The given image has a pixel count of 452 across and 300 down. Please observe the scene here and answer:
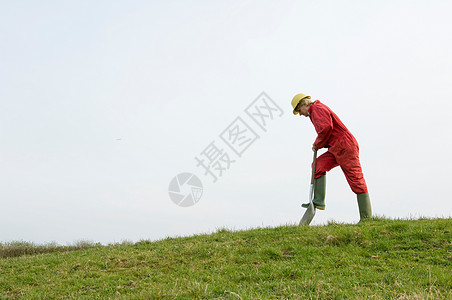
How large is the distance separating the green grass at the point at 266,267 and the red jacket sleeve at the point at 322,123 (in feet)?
5.95

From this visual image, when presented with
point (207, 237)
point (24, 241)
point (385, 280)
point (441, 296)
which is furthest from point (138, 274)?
point (24, 241)

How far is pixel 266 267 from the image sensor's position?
6.37m

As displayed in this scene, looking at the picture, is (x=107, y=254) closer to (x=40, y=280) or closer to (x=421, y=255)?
(x=40, y=280)

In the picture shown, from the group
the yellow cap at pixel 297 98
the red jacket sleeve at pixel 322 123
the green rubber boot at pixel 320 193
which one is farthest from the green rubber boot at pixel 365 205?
the yellow cap at pixel 297 98

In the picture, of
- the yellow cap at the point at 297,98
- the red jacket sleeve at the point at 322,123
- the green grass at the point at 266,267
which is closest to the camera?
the green grass at the point at 266,267

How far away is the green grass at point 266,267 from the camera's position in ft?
17.3

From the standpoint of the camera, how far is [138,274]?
6.93 m

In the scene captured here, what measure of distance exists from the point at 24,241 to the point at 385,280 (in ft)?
38.2

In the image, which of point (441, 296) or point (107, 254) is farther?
point (107, 254)

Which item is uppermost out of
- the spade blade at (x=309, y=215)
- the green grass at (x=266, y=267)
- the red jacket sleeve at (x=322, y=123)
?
the red jacket sleeve at (x=322, y=123)

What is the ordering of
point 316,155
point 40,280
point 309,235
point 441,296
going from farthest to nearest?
point 316,155 → point 309,235 → point 40,280 → point 441,296

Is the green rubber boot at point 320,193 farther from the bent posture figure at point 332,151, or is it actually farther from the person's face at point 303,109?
the person's face at point 303,109

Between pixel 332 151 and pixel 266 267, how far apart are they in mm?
3749

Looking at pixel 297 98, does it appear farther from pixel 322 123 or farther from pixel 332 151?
pixel 332 151
